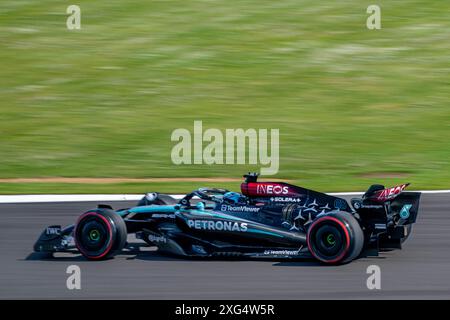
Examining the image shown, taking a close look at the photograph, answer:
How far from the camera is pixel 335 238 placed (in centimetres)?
762

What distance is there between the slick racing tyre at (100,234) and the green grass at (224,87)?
493 centimetres

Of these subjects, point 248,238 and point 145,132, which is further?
point 145,132

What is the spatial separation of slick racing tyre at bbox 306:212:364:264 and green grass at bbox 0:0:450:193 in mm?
5427

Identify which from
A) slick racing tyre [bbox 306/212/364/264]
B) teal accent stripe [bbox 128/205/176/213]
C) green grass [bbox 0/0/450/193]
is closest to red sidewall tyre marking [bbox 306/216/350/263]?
slick racing tyre [bbox 306/212/364/264]

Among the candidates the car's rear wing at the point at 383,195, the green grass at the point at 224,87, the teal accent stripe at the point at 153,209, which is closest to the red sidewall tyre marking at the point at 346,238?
the car's rear wing at the point at 383,195

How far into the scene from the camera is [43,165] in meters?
15.4

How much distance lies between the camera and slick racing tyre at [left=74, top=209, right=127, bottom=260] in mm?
8188

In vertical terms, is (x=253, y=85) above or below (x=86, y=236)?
above

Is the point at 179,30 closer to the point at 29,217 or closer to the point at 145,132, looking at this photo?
the point at 145,132

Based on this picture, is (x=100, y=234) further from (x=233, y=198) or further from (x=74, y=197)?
(x=74, y=197)

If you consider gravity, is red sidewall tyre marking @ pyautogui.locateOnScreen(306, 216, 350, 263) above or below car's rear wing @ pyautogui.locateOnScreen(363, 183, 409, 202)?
below

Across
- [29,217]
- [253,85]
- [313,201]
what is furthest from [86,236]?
[253,85]

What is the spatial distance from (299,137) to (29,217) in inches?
288

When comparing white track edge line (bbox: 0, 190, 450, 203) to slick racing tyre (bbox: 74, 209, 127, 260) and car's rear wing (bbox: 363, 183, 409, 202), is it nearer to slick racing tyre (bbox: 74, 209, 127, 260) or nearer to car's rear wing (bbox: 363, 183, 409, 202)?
slick racing tyre (bbox: 74, 209, 127, 260)
